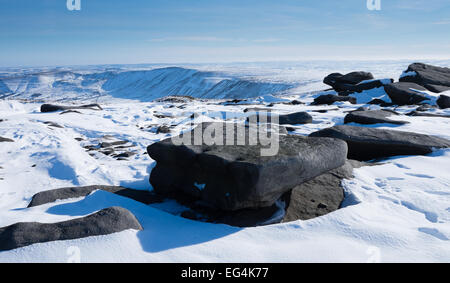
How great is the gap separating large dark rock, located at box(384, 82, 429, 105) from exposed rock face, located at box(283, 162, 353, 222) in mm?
10673

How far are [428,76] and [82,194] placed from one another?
55.6 feet

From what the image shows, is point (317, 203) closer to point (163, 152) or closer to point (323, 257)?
point (323, 257)

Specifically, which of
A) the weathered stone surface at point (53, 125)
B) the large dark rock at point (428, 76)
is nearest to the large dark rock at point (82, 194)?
the weathered stone surface at point (53, 125)

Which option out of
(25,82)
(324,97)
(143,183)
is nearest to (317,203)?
(143,183)

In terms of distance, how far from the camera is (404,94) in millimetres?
12320

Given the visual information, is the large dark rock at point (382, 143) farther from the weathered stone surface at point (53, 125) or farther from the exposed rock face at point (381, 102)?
the exposed rock face at point (381, 102)

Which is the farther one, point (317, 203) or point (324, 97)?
point (324, 97)

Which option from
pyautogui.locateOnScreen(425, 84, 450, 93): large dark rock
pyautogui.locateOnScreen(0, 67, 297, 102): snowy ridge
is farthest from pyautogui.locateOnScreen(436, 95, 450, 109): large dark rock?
pyautogui.locateOnScreen(0, 67, 297, 102): snowy ridge

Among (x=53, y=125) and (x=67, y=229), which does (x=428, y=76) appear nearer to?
(x=53, y=125)

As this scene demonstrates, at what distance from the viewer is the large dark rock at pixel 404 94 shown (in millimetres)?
12164

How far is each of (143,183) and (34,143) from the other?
358 cm

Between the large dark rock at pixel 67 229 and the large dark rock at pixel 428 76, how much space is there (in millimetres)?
15542
